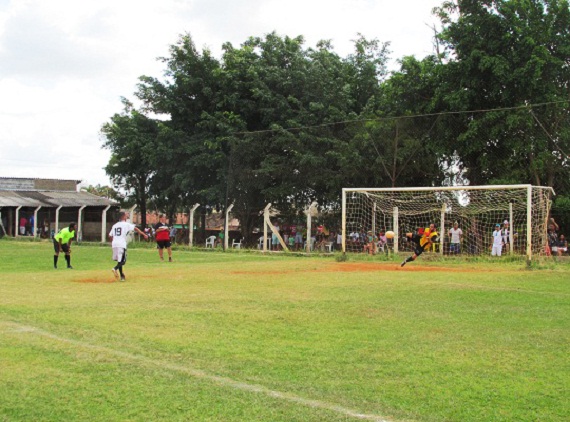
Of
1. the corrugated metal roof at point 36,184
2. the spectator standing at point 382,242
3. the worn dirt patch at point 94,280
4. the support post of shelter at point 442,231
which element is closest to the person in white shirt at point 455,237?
the support post of shelter at point 442,231

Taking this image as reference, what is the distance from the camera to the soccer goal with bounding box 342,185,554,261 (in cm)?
2455

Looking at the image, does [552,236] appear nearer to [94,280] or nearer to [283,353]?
[94,280]

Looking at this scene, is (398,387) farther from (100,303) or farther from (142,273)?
(142,273)

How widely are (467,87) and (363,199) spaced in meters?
7.40

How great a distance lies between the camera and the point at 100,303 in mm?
11805

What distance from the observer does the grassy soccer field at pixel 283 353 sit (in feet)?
18.9

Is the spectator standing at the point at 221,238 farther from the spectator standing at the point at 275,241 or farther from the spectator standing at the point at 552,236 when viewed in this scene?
the spectator standing at the point at 552,236

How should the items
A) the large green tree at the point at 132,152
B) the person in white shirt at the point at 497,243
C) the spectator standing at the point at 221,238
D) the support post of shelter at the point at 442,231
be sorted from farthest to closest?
the large green tree at the point at 132,152 → the spectator standing at the point at 221,238 → the support post of shelter at the point at 442,231 → the person in white shirt at the point at 497,243

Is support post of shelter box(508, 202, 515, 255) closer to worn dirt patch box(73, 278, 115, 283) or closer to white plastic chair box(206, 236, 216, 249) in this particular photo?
worn dirt patch box(73, 278, 115, 283)

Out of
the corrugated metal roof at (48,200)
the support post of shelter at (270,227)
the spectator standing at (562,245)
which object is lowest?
the spectator standing at (562,245)

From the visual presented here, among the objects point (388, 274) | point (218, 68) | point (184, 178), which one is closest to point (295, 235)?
point (184, 178)

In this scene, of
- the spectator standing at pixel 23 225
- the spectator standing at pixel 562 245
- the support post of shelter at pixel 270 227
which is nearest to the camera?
the spectator standing at pixel 562 245

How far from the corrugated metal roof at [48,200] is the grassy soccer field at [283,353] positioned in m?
33.6

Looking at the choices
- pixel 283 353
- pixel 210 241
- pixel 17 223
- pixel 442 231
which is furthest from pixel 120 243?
pixel 17 223
